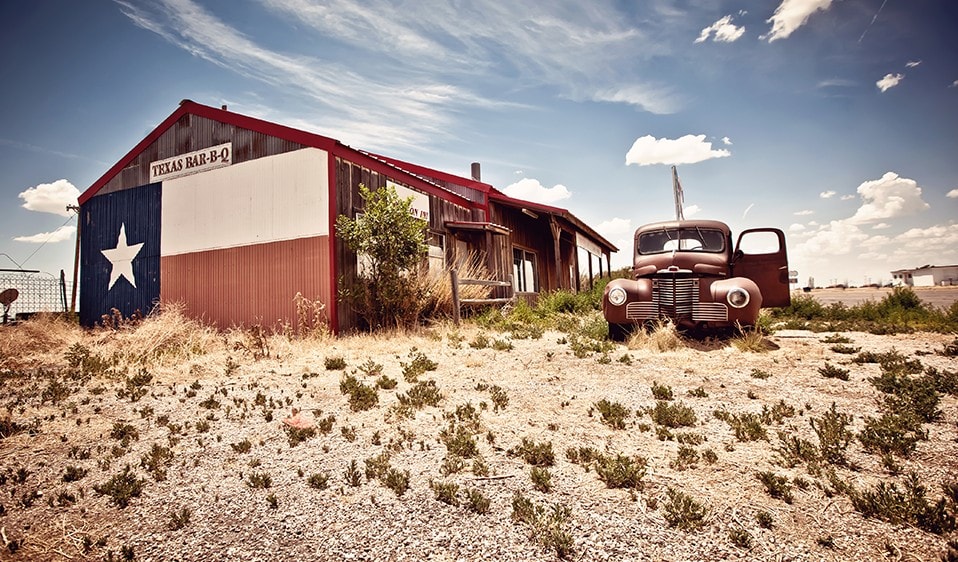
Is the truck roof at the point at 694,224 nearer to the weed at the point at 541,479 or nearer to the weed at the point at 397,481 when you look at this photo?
the weed at the point at 541,479

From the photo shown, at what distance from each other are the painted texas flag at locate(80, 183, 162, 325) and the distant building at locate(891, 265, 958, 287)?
47.5 m

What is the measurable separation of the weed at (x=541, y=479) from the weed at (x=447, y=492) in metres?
0.55

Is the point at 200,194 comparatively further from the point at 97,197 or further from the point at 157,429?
the point at 157,429

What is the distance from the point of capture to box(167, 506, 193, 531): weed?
9.62ft

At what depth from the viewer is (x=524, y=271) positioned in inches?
733

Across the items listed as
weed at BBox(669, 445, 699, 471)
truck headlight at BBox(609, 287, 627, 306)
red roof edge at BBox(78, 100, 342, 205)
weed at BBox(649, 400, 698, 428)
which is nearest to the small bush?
weed at BBox(649, 400, 698, 428)

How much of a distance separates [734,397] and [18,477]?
6643mm

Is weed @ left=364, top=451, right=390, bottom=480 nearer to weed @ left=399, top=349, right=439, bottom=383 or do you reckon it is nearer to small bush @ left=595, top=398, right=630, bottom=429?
small bush @ left=595, top=398, right=630, bottom=429

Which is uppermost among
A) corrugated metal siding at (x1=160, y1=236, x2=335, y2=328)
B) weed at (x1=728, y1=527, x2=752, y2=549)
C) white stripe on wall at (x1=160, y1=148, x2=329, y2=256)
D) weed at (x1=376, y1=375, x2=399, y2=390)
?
white stripe on wall at (x1=160, y1=148, x2=329, y2=256)

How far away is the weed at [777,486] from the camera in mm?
2981

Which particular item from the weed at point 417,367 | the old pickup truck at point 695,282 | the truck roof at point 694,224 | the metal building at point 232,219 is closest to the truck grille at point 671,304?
the old pickup truck at point 695,282

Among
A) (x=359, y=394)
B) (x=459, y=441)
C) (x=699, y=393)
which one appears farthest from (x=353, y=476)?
(x=699, y=393)

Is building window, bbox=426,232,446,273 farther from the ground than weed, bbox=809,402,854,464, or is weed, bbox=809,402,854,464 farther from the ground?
building window, bbox=426,232,446,273

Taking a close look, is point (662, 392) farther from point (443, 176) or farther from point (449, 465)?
point (443, 176)
